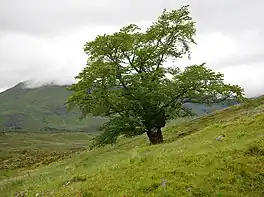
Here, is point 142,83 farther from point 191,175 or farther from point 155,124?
point 191,175

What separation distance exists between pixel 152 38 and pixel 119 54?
3.86 metres

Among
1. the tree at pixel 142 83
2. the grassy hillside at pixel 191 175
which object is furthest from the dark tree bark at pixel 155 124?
the grassy hillside at pixel 191 175

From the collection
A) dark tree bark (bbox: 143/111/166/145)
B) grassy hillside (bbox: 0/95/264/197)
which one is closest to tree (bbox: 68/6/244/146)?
dark tree bark (bbox: 143/111/166/145)

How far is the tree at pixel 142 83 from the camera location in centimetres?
3328

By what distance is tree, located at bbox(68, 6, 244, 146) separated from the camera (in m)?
33.3

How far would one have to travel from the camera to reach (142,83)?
112ft

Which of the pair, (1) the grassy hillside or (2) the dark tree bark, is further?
(2) the dark tree bark

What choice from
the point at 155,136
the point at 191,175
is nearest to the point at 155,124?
the point at 155,136

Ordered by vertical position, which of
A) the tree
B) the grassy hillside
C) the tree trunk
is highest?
the tree

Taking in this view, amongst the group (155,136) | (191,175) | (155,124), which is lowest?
(191,175)

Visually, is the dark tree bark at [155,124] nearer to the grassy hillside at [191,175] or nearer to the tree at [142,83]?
the tree at [142,83]

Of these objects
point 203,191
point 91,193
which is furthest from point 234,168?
point 91,193

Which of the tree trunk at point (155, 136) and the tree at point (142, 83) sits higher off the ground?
the tree at point (142, 83)

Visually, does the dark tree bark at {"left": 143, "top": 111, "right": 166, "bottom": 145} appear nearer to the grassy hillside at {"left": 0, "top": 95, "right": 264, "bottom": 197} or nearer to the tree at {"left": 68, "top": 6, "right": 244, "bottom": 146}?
the tree at {"left": 68, "top": 6, "right": 244, "bottom": 146}
